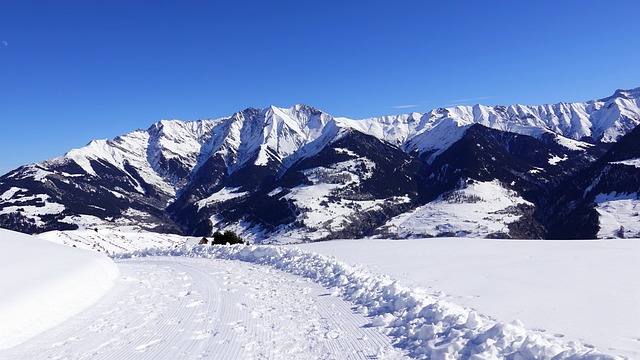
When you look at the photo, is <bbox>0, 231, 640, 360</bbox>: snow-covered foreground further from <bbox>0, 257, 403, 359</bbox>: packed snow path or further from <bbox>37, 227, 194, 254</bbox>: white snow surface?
<bbox>37, 227, 194, 254</bbox>: white snow surface

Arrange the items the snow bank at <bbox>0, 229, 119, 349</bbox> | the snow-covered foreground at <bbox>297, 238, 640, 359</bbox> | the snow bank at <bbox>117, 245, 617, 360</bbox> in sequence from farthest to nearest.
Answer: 1. the snow bank at <bbox>0, 229, 119, 349</bbox>
2. the snow-covered foreground at <bbox>297, 238, 640, 359</bbox>
3. the snow bank at <bbox>117, 245, 617, 360</bbox>

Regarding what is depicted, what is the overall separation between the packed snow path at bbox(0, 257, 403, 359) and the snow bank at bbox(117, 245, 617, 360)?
0.61 metres

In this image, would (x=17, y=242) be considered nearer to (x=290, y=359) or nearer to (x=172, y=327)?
(x=172, y=327)

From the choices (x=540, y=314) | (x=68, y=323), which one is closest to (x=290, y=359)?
(x=540, y=314)

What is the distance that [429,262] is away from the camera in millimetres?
19688

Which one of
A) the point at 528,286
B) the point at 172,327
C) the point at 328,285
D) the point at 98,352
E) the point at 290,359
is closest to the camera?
the point at 290,359

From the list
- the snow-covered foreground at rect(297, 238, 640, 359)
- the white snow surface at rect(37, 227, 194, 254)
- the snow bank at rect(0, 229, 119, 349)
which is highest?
the snow bank at rect(0, 229, 119, 349)

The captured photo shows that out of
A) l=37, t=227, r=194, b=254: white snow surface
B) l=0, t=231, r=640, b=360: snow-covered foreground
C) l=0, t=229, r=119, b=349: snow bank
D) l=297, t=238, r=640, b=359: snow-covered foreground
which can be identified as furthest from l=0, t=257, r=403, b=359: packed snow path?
l=37, t=227, r=194, b=254: white snow surface

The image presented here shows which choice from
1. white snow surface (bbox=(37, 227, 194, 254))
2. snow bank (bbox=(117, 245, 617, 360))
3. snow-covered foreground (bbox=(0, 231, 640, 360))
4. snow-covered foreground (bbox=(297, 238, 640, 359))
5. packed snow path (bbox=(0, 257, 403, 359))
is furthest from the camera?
white snow surface (bbox=(37, 227, 194, 254))

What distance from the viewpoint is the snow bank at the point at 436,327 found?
7.25m

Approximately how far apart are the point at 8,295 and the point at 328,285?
423 inches

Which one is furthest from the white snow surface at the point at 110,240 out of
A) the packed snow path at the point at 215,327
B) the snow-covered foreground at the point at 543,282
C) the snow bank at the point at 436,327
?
the snow bank at the point at 436,327

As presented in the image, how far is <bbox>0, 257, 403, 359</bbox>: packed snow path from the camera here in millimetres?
8750

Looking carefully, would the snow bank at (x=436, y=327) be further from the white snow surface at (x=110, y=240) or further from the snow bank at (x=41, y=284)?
the white snow surface at (x=110, y=240)
